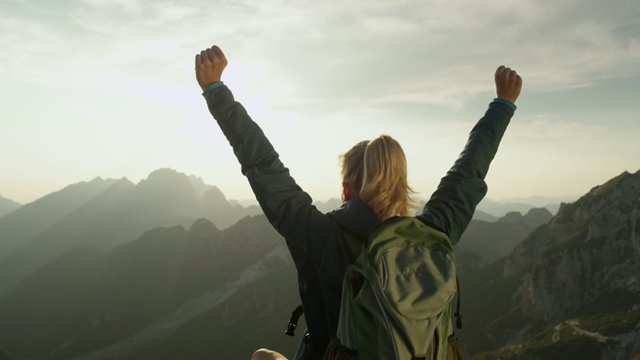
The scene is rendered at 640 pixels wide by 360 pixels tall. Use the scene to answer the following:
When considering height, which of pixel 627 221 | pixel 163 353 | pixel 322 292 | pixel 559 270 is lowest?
pixel 163 353

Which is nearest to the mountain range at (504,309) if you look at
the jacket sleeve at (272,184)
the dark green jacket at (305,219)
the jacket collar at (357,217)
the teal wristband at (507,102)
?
the teal wristband at (507,102)

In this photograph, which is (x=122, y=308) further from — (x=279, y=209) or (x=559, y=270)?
(x=279, y=209)

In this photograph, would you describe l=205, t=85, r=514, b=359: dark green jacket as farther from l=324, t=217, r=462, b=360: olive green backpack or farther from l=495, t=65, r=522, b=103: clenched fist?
l=495, t=65, r=522, b=103: clenched fist

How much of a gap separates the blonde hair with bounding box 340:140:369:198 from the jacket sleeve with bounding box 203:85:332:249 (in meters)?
0.48

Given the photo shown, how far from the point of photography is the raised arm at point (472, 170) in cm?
468

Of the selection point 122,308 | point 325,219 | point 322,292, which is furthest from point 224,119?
point 122,308

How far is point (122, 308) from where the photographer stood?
197500 millimetres

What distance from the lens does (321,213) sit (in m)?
4.11

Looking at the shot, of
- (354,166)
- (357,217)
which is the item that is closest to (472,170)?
(354,166)

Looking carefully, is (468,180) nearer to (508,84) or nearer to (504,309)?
(508,84)

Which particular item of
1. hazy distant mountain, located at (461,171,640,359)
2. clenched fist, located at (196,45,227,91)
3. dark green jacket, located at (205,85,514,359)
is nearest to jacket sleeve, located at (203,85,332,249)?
dark green jacket, located at (205,85,514,359)

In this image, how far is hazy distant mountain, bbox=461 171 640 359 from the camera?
82.2 meters

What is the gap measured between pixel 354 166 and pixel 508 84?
269cm

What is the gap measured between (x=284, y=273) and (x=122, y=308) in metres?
78.4
